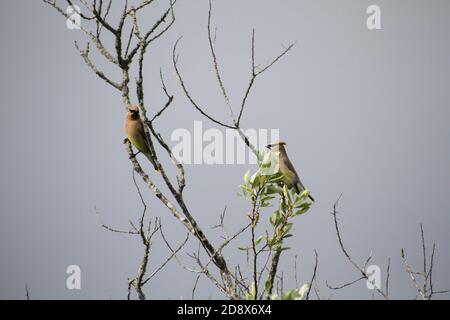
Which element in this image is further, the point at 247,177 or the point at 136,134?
Answer: the point at 136,134

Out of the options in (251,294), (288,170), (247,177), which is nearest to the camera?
(251,294)

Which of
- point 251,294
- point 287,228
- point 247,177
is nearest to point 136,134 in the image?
point 247,177

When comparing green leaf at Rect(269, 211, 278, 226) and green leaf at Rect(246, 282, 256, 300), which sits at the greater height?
green leaf at Rect(269, 211, 278, 226)

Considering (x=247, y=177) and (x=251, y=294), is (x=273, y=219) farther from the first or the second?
(x=251, y=294)

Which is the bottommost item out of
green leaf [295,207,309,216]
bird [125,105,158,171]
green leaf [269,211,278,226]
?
green leaf [269,211,278,226]

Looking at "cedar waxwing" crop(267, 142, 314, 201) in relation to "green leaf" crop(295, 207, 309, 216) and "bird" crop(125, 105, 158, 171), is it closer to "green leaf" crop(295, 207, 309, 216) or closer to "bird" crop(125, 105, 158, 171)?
"green leaf" crop(295, 207, 309, 216)

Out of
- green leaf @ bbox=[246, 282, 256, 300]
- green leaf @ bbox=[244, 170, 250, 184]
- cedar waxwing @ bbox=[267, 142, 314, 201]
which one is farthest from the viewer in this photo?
cedar waxwing @ bbox=[267, 142, 314, 201]

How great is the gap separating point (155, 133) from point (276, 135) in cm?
198

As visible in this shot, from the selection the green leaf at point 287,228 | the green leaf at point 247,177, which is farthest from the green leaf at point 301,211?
the green leaf at point 247,177

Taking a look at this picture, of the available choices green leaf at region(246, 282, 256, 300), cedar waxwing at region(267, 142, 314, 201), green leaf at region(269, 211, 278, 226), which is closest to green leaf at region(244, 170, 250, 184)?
green leaf at region(269, 211, 278, 226)

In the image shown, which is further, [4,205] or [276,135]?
[4,205]
